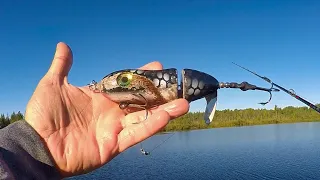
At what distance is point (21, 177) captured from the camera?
1682mm

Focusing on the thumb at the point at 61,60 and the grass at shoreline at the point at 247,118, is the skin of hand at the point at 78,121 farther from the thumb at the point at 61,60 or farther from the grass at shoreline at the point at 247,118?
the grass at shoreline at the point at 247,118

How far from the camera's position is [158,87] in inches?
93.3

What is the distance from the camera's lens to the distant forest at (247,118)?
83188 millimetres

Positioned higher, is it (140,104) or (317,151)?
(140,104)

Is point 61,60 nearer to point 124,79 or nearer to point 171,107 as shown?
point 124,79

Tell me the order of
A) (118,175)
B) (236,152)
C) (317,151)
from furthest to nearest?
(236,152) → (317,151) → (118,175)

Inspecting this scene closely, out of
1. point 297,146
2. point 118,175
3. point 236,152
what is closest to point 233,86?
point 118,175

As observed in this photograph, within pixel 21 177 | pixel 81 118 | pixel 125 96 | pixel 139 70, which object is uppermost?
pixel 139 70

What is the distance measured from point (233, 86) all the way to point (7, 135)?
1460mm

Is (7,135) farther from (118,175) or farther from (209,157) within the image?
(209,157)

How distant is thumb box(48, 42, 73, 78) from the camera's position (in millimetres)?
2421

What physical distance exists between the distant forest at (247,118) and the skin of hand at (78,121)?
7351 centimetres

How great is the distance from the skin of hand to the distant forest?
73.5 metres

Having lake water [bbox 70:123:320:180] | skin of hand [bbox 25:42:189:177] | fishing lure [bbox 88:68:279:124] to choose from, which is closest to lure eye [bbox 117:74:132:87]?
fishing lure [bbox 88:68:279:124]
